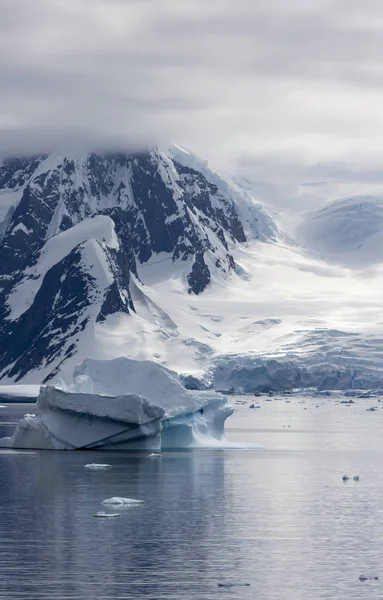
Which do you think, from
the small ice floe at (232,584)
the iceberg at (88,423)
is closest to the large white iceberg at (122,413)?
the iceberg at (88,423)

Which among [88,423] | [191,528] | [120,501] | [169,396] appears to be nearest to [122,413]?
[88,423]

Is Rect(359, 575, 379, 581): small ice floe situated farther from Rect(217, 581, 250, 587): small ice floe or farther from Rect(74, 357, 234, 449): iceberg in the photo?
Rect(74, 357, 234, 449): iceberg

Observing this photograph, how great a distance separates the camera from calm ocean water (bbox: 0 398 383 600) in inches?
1866

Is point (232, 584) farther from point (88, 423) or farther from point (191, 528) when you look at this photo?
point (88, 423)

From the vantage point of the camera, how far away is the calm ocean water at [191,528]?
47406mm

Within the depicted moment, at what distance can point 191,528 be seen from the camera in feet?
195

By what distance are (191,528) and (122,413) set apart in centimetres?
3032

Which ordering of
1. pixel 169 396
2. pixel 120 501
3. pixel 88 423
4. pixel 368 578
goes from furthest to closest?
pixel 169 396, pixel 88 423, pixel 120 501, pixel 368 578

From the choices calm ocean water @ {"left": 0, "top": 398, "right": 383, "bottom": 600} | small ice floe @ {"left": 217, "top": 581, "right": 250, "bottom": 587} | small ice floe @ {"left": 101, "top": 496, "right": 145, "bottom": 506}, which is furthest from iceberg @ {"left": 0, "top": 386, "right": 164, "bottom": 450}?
small ice floe @ {"left": 217, "top": 581, "right": 250, "bottom": 587}

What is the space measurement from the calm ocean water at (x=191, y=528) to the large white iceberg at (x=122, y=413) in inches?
72.8

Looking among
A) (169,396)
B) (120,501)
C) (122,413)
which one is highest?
(169,396)

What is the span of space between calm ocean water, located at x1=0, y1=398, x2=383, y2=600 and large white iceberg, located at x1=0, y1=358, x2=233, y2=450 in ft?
6.06

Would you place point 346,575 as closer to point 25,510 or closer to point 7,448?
→ point 25,510

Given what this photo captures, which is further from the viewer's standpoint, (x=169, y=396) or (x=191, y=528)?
(x=169, y=396)
